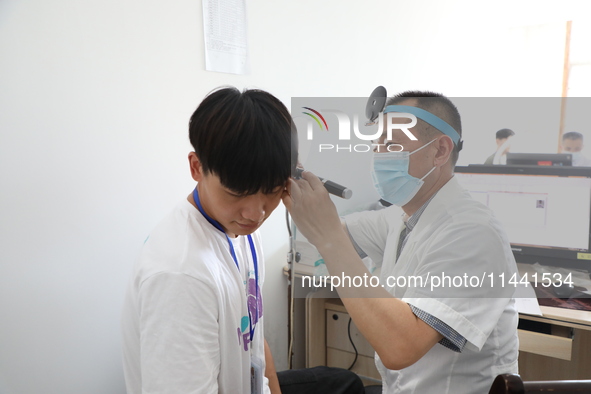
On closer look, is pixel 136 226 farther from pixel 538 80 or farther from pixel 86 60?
pixel 538 80

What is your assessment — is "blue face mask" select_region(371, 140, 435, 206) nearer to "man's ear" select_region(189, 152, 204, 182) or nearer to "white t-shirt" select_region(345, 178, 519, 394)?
"white t-shirt" select_region(345, 178, 519, 394)

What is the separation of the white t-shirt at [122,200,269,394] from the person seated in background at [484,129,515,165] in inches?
25.0

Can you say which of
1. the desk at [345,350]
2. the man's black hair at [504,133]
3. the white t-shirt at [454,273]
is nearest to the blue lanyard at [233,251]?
the white t-shirt at [454,273]

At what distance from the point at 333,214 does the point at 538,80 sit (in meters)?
4.26

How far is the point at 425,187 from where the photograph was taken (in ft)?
2.67

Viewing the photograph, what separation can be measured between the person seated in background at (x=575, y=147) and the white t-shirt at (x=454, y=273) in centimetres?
66

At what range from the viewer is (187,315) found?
29.2 inches

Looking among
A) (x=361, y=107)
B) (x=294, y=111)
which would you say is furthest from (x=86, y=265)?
(x=361, y=107)

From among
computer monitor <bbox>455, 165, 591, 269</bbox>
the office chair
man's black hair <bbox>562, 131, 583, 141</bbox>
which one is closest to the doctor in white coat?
the office chair

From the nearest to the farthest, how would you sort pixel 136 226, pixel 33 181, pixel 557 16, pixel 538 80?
pixel 33 181
pixel 136 226
pixel 557 16
pixel 538 80

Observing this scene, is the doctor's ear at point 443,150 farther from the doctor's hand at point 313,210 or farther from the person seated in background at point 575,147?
the person seated in background at point 575,147

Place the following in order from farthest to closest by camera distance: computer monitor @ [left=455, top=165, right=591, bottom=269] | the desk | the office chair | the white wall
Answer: the desk → computer monitor @ [left=455, top=165, right=591, bottom=269] → the white wall → the office chair

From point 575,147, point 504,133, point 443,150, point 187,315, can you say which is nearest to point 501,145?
point 504,133

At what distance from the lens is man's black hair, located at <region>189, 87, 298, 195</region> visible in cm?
75
